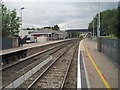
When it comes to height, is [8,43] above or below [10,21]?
below

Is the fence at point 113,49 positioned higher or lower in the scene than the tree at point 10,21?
lower


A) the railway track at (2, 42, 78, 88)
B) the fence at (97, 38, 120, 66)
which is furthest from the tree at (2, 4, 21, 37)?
the fence at (97, 38, 120, 66)

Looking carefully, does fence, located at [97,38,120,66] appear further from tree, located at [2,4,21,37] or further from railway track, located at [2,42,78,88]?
tree, located at [2,4,21,37]

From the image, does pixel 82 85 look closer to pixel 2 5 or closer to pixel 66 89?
pixel 66 89

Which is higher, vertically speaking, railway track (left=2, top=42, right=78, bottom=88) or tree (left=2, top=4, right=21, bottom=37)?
tree (left=2, top=4, right=21, bottom=37)

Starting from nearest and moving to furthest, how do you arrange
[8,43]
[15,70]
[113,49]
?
1. [113,49]
2. [15,70]
3. [8,43]

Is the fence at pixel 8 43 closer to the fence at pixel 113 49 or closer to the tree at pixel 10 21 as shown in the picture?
the tree at pixel 10 21

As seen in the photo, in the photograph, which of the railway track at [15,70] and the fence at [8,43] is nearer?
the railway track at [15,70]

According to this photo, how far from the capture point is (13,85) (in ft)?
27.3

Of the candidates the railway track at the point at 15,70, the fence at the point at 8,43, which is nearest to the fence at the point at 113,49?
the railway track at the point at 15,70

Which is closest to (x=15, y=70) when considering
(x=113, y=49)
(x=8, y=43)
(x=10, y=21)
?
(x=113, y=49)

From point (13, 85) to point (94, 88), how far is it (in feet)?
13.2

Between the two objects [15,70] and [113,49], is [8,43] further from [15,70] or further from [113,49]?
[113,49]

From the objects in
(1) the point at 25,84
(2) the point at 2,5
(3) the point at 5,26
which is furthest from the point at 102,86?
(2) the point at 2,5
